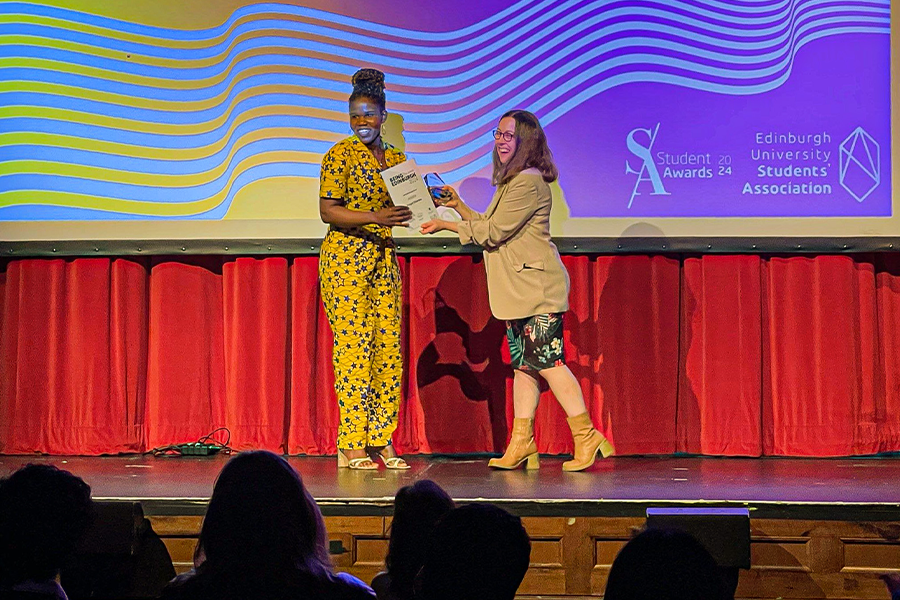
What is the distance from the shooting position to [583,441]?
14.3 ft

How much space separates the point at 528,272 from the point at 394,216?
0.60m

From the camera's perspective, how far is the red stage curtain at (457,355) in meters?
5.07

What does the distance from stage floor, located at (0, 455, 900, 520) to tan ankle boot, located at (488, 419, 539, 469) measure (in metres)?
0.07

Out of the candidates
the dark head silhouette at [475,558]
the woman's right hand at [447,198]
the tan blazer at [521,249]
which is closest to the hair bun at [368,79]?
the woman's right hand at [447,198]

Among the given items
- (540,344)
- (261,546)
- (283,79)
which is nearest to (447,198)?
(540,344)

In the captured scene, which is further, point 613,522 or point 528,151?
point 528,151

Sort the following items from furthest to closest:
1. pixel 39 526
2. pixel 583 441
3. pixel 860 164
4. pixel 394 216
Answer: pixel 860 164 → pixel 583 441 → pixel 394 216 → pixel 39 526

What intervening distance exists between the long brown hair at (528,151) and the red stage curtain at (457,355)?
0.93 meters

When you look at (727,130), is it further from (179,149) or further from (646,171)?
(179,149)

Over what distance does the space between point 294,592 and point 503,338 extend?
3458 millimetres

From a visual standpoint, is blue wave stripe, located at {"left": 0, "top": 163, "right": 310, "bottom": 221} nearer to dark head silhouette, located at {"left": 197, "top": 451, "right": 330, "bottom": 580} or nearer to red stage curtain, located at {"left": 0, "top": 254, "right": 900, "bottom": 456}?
red stage curtain, located at {"left": 0, "top": 254, "right": 900, "bottom": 456}

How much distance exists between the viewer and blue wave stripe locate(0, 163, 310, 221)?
527 centimetres

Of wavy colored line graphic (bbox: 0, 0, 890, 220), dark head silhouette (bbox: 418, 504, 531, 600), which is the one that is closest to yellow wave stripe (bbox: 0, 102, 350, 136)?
wavy colored line graphic (bbox: 0, 0, 890, 220)

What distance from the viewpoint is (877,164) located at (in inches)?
197
